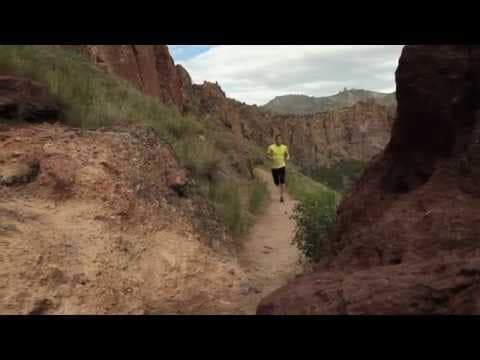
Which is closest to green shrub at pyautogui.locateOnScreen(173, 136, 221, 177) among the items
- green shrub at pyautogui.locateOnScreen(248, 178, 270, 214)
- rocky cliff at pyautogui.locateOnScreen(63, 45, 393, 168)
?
green shrub at pyautogui.locateOnScreen(248, 178, 270, 214)

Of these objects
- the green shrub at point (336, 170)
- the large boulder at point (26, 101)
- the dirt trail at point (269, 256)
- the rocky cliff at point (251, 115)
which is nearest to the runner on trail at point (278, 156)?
the dirt trail at point (269, 256)

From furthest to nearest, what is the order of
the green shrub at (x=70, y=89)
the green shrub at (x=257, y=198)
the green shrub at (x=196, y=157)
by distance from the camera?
the green shrub at (x=257, y=198) → the green shrub at (x=196, y=157) → the green shrub at (x=70, y=89)

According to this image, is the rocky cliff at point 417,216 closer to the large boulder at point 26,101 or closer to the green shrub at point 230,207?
the green shrub at point 230,207

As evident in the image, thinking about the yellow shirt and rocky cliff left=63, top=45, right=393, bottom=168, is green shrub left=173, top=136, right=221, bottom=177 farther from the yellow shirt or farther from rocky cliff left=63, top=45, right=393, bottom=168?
rocky cliff left=63, top=45, right=393, bottom=168

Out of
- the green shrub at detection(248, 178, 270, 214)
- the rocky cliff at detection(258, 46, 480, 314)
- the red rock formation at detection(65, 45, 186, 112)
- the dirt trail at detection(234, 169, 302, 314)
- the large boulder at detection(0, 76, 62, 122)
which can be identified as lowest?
the dirt trail at detection(234, 169, 302, 314)

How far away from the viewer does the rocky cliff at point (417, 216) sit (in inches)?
113

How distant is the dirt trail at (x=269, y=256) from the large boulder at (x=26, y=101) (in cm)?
302

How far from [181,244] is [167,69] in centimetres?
2274

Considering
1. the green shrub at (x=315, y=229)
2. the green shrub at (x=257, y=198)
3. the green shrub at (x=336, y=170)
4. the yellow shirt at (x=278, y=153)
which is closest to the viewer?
the green shrub at (x=315, y=229)

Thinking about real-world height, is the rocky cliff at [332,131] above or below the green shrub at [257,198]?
above

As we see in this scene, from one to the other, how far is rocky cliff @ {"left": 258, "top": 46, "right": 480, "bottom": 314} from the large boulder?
3751mm

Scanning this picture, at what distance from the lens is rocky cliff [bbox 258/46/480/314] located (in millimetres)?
2865

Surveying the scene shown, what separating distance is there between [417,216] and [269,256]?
13.9ft
